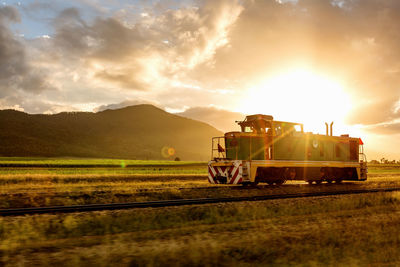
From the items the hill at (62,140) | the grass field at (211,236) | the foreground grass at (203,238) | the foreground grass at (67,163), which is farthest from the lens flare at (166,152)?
the foreground grass at (203,238)

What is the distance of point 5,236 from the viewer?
748 centimetres

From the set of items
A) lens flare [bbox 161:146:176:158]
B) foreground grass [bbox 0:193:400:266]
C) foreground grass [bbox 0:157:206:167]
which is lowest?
foreground grass [bbox 0:193:400:266]

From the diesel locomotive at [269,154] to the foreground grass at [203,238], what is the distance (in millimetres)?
6186

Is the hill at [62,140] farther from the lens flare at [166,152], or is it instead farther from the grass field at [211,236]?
the grass field at [211,236]

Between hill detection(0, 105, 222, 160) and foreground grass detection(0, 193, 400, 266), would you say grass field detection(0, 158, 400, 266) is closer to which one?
foreground grass detection(0, 193, 400, 266)

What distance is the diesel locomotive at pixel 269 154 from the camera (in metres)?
17.4

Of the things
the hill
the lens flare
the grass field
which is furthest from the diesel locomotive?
the lens flare

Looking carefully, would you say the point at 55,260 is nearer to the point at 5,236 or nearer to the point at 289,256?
the point at 5,236

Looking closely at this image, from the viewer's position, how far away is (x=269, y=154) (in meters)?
17.8

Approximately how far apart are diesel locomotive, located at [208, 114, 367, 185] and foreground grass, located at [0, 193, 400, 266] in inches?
244

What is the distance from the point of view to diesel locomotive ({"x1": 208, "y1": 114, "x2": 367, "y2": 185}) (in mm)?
17406

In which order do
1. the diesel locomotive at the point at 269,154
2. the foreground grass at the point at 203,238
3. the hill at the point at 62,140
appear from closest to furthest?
1. the foreground grass at the point at 203,238
2. the diesel locomotive at the point at 269,154
3. the hill at the point at 62,140

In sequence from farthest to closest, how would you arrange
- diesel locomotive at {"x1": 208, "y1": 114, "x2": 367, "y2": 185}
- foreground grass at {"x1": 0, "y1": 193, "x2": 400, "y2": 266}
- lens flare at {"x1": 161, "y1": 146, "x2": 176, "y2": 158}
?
lens flare at {"x1": 161, "y1": 146, "x2": 176, "y2": 158}
diesel locomotive at {"x1": 208, "y1": 114, "x2": 367, "y2": 185}
foreground grass at {"x1": 0, "y1": 193, "x2": 400, "y2": 266}

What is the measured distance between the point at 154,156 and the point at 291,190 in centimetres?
15901
